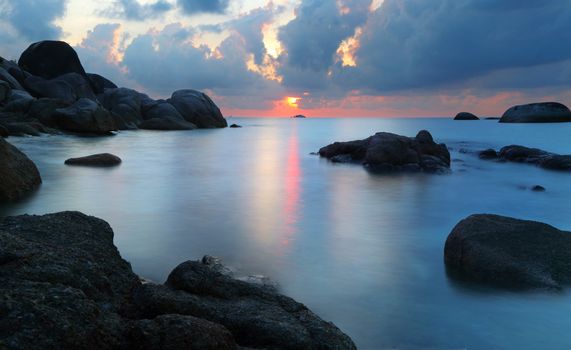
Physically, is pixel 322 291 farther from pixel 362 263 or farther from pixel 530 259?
pixel 530 259

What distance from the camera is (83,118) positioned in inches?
1340

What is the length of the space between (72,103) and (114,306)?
42.4m

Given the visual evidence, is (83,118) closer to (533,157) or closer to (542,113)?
(533,157)

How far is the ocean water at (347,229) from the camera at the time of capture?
5.04 meters

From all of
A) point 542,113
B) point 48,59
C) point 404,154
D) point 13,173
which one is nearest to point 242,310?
point 13,173

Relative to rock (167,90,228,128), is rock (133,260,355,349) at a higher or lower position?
lower

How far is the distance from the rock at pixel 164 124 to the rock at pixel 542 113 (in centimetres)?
7852

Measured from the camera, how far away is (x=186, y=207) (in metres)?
11.7

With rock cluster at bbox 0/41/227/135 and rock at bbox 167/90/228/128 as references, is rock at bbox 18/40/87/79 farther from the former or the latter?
rock at bbox 167/90/228/128

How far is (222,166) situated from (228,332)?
64.4 ft

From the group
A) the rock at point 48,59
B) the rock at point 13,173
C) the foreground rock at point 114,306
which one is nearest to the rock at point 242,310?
the foreground rock at point 114,306

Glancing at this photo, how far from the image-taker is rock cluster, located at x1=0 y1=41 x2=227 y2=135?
34156 millimetres

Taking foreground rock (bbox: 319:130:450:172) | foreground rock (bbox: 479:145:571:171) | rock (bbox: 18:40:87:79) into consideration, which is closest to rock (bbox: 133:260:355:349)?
foreground rock (bbox: 319:130:450:172)

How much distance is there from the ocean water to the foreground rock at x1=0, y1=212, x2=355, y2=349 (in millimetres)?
1736
